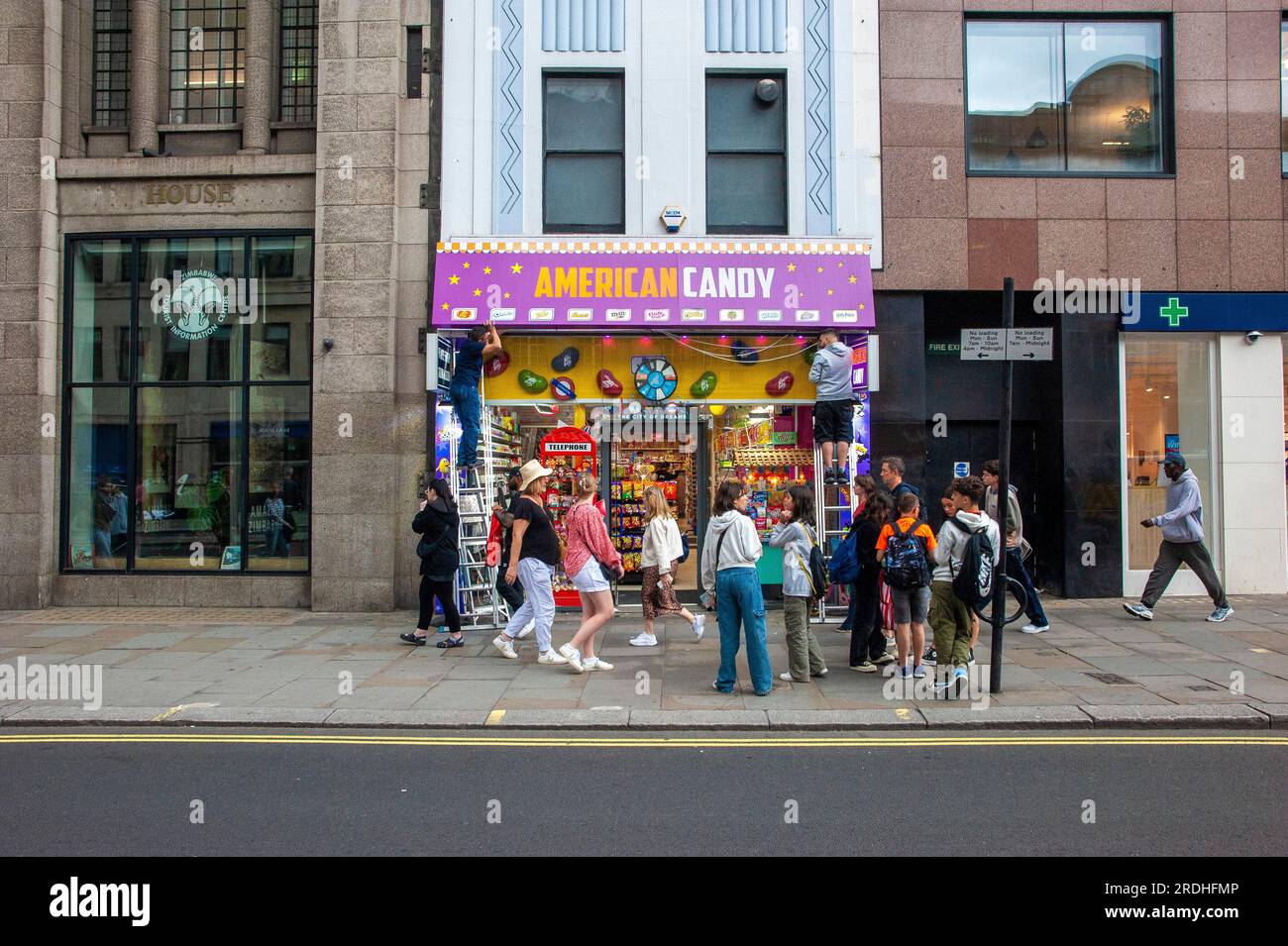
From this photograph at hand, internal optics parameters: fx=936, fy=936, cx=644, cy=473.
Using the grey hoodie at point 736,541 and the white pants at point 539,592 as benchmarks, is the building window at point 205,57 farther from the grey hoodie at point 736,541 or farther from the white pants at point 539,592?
the grey hoodie at point 736,541

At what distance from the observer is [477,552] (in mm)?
11992

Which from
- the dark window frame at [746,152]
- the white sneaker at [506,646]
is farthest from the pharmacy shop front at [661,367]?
the white sneaker at [506,646]

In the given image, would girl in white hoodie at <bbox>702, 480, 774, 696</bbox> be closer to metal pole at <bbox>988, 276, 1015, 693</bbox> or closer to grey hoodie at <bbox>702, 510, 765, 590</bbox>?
grey hoodie at <bbox>702, 510, 765, 590</bbox>

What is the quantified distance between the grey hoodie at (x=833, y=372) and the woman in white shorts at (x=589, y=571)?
3.96 meters

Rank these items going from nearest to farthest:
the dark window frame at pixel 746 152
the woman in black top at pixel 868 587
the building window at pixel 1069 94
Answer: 1. the woman in black top at pixel 868 587
2. the dark window frame at pixel 746 152
3. the building window at pixel 1069 94

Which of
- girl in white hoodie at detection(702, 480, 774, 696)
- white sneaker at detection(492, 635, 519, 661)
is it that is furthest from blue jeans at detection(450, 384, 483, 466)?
girl in white hoodie at detection(702, 480, 774, 696)

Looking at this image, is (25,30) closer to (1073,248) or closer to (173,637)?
(173,637)

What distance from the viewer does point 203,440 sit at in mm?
13336

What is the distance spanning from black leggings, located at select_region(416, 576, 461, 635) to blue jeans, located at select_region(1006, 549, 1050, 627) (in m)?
6.33

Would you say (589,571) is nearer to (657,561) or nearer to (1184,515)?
(657,561)

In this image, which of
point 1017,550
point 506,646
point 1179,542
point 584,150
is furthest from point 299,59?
point 1179,542

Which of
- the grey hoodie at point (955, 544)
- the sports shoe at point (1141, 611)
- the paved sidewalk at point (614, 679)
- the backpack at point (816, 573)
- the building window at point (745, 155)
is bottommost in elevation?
the paved sidewalk at point (614, 679)

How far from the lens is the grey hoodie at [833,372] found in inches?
465

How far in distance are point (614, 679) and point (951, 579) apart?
3233mm
